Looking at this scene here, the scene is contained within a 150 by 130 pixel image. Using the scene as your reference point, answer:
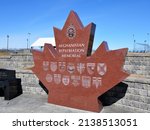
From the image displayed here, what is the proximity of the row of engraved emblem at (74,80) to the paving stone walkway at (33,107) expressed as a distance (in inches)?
38.9

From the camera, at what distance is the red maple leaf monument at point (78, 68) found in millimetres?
8039

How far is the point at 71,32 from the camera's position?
8914mm

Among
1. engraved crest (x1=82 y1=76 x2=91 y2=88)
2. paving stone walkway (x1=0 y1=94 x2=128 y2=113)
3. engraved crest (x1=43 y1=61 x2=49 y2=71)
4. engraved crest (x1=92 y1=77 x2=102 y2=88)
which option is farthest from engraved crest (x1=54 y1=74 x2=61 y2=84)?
engraved crest (x1=92 y1=77 x2=102 y2=88)

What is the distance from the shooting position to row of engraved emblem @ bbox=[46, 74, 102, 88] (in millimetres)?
8398

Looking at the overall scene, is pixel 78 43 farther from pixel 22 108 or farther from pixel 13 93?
pixel 13 93

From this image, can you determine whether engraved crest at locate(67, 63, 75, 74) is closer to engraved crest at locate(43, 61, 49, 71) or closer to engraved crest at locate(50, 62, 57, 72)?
engraved crest at locate(50, 62, 57, 72)

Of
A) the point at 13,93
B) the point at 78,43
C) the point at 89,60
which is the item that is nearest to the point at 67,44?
the point at 78,43

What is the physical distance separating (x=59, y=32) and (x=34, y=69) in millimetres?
2119

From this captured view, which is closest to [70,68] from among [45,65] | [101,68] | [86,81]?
[86,81]

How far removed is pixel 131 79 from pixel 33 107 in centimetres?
401

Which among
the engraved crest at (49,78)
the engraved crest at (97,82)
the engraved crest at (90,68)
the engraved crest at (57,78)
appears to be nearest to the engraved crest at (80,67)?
the engraved crest at (90,68)

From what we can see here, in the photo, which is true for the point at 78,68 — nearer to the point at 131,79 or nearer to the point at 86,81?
the point at 86,81

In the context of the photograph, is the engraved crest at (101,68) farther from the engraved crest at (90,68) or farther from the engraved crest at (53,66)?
the engraved crest at (53,66)

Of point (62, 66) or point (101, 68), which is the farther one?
point (62, 66)
